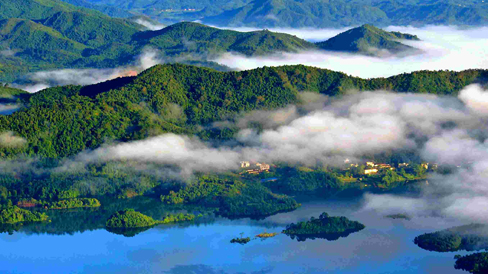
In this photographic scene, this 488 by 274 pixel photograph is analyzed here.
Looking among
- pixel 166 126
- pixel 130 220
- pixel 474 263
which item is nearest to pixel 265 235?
pixel 130 220

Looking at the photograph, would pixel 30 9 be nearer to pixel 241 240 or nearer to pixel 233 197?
pixel 233 197

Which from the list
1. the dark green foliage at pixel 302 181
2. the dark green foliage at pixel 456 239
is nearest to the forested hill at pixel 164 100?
the dark green foliage at pixel 302 181

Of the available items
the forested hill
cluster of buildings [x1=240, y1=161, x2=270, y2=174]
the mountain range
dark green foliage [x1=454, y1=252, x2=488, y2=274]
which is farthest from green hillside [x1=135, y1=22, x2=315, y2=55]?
dark green foliage [x1=454, y1=252, x2=488, y2=274]

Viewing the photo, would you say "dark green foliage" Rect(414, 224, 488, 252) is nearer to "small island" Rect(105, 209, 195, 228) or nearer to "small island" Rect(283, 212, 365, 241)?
"small island" Rect(283, 212, 365, 241)

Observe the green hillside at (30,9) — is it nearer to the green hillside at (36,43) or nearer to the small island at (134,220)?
the green hillside at (36,43)

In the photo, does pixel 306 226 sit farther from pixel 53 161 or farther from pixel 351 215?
pixel 53 161
